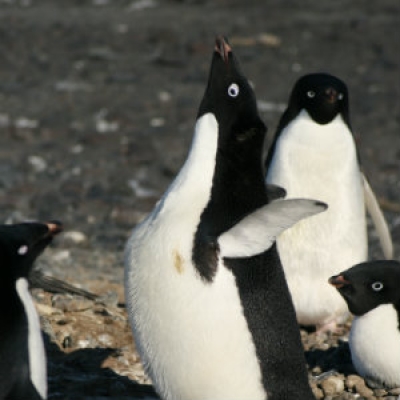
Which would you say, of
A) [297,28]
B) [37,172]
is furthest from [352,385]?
[297,28]

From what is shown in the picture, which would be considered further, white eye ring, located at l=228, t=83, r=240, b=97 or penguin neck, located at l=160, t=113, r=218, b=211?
white eye ring, located at l=228, t=83, r=240, b=97

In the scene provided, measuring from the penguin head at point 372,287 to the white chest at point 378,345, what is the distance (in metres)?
0.03

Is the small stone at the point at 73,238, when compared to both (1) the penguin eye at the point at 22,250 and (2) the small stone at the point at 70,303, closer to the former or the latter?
(2) the small stone at the point at 70,303

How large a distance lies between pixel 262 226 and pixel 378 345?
108 cm

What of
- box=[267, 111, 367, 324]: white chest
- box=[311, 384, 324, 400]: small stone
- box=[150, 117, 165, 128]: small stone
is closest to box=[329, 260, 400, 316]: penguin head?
box=[311, 384, 324, 400]: small stone

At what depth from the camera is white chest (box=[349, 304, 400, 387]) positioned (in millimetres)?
4664

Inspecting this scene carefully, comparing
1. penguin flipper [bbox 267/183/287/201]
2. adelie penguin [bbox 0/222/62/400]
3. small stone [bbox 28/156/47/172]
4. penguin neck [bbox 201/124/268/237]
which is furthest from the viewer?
small stone [bbox 28/156/47/172]

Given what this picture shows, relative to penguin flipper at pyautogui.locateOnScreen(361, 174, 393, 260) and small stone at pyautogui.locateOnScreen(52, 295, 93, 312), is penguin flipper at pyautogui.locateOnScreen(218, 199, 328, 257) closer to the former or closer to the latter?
small stone at pyautogui.locateOnScreen(52, 295, 93, 312)

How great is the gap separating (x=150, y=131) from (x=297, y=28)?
165 inches

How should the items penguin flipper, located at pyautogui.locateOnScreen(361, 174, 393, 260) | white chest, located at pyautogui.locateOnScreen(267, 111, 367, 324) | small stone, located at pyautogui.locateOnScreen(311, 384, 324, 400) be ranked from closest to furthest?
1. small stone, located at pyautogui.locateOnScreen(311, 384, 324, 400)
2. white chest, located at pyautogui.locateOnScreen(267, 111, 367, 324)
3. penguin flipper, located at pyautogui.locateOnScreen(361, 174, 393, 260)

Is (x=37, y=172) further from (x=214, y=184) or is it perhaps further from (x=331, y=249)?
(x=214, y=184)

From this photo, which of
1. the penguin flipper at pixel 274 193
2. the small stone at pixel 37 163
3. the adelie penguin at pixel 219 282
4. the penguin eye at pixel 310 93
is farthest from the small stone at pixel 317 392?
the small stone at pixel 37 163

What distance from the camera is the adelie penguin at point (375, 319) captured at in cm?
467

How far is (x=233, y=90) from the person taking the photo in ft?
13.6
